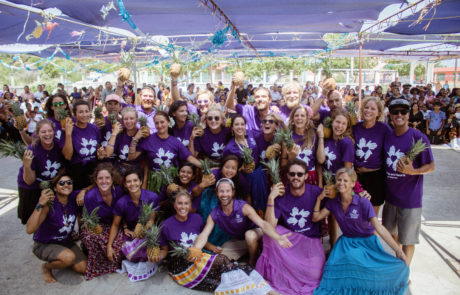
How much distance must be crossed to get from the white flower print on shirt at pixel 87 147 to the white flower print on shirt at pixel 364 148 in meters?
3.25

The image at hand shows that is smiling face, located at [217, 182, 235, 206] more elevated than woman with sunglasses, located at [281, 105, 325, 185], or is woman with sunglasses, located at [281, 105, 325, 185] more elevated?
woman with sunglasses, located at [281, 105, 325, 185]

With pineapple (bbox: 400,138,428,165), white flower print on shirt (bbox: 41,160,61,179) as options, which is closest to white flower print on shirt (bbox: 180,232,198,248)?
white flower print on shirt (bbox: 41,160,61,179)

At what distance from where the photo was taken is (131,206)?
152 inches

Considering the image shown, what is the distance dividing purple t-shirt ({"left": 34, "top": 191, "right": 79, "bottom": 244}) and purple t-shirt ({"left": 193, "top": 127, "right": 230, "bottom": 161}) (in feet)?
5.59

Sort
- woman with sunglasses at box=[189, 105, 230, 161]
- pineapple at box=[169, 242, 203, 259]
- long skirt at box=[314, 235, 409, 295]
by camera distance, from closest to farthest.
→ long skirt at box=[314, 235, 409, 295]
pineapple at box=[169, 242, 203, 259]
woman with sunglasses at box=[189, 105, 230, 161]

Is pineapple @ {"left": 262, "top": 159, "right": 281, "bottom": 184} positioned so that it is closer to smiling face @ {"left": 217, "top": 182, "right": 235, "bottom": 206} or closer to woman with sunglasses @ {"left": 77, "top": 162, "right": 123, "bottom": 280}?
smiling face @ {"left": 217, "top": 182, "right": 235, "bottom": 206}

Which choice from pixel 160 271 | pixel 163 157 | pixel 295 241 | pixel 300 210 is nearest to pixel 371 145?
pixel 300 210

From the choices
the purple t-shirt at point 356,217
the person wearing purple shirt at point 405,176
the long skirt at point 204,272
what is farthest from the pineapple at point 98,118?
the person wearing purple shirt at point 405,176

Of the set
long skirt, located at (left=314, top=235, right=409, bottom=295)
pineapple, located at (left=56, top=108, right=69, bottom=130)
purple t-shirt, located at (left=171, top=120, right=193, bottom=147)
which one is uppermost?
pineapple, located at (left=56, top=108, right=69, bottom=130)

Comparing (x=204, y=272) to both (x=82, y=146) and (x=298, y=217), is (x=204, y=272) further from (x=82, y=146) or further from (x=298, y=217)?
(x=82, y=146)

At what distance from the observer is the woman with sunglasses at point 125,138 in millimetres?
4156

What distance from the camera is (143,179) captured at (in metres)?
4.32

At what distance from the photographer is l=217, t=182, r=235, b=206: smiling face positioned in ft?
11.8

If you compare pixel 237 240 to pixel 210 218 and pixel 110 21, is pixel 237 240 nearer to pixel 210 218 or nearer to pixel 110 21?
pixel 210 218
